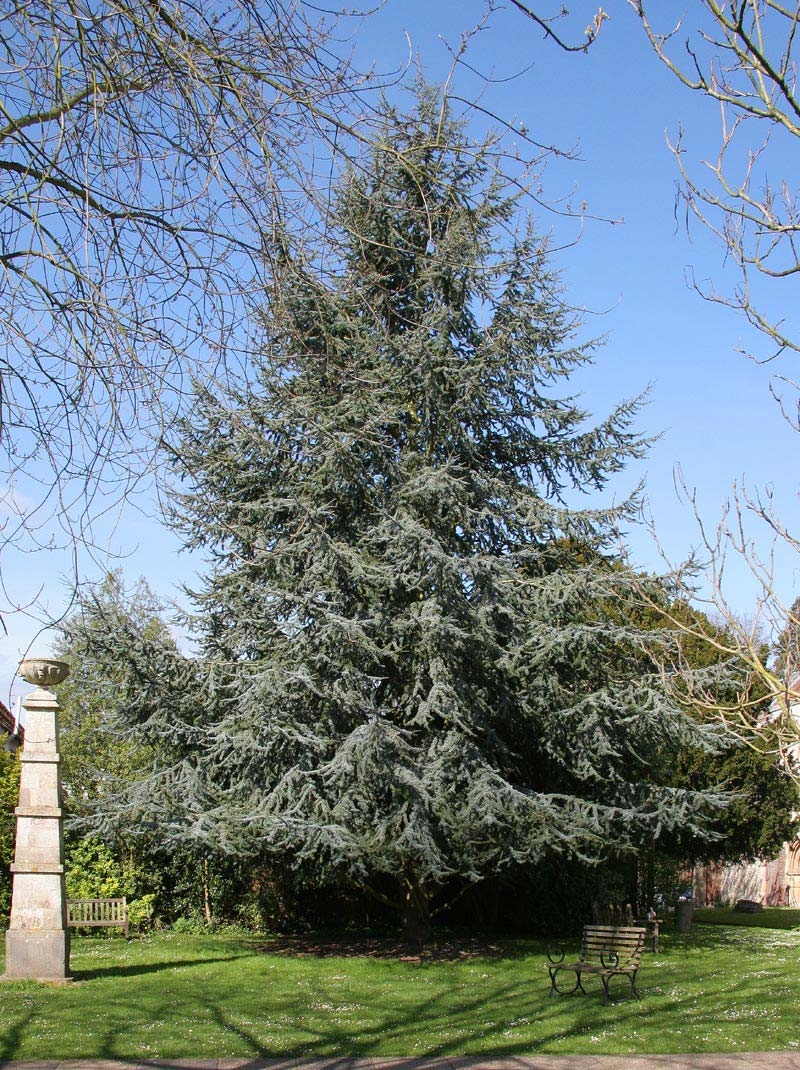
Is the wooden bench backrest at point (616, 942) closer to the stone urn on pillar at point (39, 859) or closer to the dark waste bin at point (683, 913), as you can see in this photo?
→ the stone urn on pillar at point (39, 859)

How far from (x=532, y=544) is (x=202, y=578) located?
15.9ft

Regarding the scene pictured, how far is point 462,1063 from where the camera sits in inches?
271

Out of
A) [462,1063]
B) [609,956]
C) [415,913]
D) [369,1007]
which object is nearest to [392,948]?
[415,913]

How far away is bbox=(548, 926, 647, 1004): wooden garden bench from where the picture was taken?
959cm

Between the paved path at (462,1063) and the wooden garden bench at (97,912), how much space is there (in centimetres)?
714

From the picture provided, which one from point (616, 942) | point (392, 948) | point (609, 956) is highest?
point (616, 942)

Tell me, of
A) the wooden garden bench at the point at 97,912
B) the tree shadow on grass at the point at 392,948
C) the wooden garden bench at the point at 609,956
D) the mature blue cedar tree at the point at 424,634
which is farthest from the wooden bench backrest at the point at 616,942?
the wooden garden bench at the point at 97,912

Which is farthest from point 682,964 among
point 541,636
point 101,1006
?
point 101,1006

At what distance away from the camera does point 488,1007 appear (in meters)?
9.54

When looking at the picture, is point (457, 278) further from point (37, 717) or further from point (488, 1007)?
point (488, 1007)

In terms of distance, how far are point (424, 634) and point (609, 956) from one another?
4331 mm

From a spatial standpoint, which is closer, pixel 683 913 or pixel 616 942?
pixel 616 942

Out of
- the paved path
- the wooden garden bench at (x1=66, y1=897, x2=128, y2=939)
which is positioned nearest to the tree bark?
the wooden garden bench at (x1=66, y1=897, x2=128, y2=939)

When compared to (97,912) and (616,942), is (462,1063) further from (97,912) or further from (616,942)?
(97,912)
